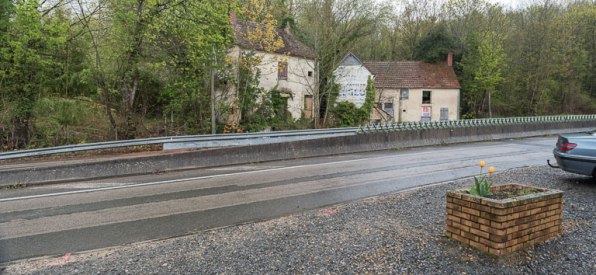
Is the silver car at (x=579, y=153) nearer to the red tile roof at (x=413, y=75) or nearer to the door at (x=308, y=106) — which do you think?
the door at (x=308, y=106)

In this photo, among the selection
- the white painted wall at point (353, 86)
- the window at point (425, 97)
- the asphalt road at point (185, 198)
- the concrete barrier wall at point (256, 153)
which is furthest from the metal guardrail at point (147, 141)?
the window at point (425, 97)

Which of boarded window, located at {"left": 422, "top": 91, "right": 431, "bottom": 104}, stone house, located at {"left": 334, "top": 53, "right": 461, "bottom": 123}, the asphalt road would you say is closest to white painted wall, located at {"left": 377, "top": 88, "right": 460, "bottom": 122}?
stone house, located at {"left": 334, "top": 53, "right": 461, "bottom": 123}

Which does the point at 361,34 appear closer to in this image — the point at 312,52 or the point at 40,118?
the point at 312,52

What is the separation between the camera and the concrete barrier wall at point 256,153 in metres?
9.39

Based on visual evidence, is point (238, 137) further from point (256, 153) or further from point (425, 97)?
point (425, 97)

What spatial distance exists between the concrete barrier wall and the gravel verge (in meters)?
5.88

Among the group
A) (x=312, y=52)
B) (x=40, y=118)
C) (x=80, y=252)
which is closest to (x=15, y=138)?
(x=40, y=118)

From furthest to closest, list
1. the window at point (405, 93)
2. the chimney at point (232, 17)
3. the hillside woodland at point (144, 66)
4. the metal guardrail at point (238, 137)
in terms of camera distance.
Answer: the window at point (405, 93), the chimney at point (232, 17), the hillside woodland at point (144, 66), the metal guardrail at point (238, 137)

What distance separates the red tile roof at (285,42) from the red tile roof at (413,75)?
10.1m

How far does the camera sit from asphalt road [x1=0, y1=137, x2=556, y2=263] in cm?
539

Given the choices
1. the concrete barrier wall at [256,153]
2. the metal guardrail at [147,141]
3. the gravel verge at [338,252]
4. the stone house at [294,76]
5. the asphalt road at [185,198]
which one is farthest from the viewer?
the stone house at [294,76]

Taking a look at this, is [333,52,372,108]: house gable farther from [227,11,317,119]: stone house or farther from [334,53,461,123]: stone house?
[334,53,461,123]: stone house

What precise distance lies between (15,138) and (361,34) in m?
27.3

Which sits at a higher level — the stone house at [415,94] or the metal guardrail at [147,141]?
the stone house at [415,94]
